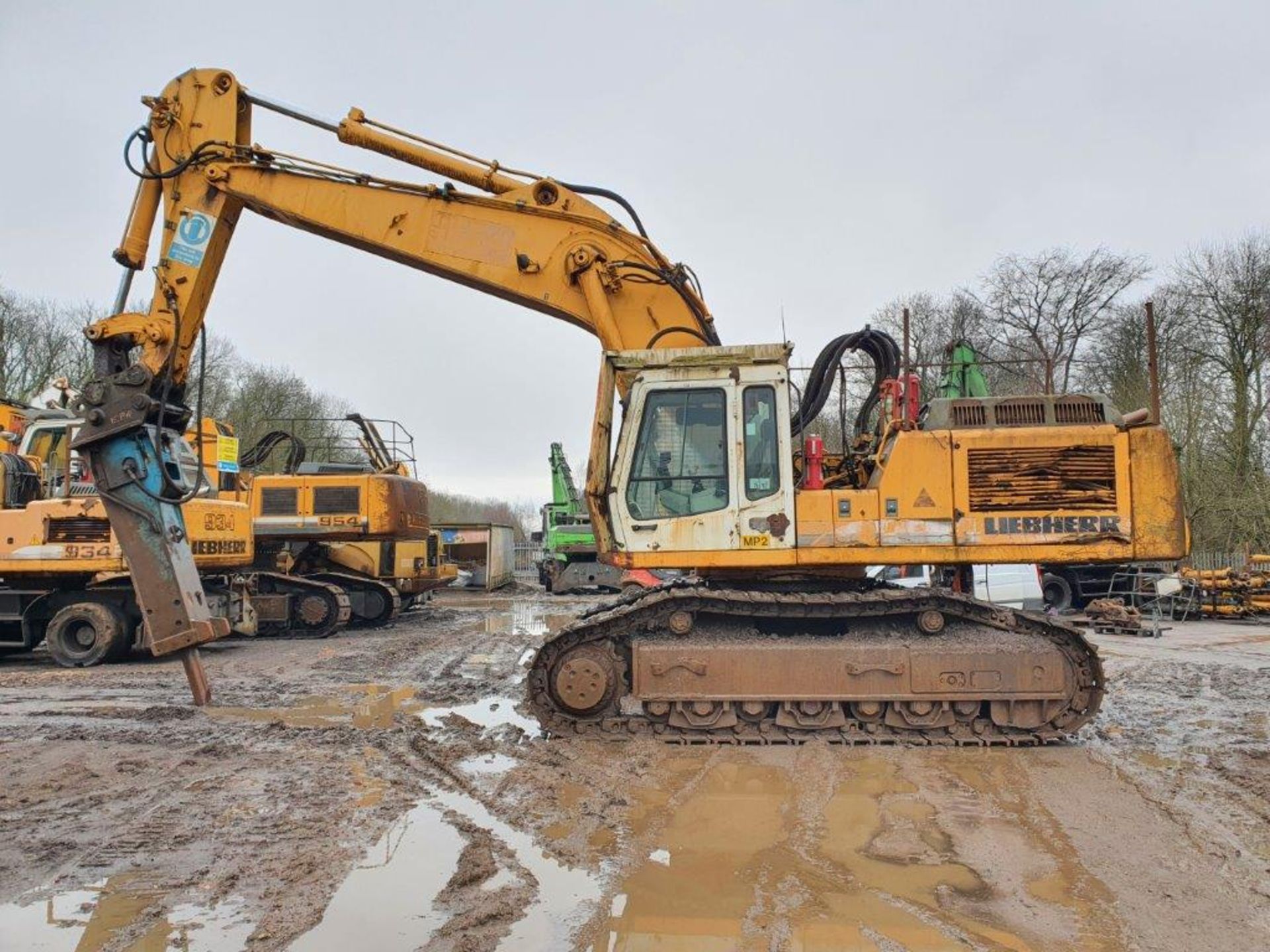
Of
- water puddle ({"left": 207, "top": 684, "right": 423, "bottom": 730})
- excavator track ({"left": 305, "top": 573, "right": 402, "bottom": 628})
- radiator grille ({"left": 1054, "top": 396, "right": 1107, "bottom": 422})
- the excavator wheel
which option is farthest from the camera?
excavator track ({"left": 305, "top": 573, "right": 402, "bottom": 628})

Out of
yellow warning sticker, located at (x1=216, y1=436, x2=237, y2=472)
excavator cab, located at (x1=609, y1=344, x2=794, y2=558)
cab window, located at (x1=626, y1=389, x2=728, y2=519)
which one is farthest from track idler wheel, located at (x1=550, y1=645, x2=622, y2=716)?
yellow warning sticker, located at (x1=216, y1=436, x2=237, y2=472)

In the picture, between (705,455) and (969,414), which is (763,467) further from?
(969,414)

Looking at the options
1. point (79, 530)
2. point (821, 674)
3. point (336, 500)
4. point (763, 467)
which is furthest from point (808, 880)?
point (336, 500)

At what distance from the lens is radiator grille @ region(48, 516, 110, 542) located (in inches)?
452

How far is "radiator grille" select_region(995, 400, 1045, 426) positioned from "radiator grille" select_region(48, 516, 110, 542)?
10625 mm

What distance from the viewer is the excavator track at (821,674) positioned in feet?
21.5

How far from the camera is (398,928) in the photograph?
3.57 meters

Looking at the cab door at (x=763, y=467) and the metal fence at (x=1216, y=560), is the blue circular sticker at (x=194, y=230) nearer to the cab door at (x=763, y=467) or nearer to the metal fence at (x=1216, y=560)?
the cab door at (x=763, y=467)

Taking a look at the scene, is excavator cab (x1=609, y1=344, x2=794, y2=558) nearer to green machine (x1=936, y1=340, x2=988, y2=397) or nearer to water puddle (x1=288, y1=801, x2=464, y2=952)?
green machine (x1=936, y1=340, x2=988, y2=397)

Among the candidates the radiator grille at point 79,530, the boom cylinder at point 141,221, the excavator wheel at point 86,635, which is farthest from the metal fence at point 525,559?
the boom cylinder at point 141,221

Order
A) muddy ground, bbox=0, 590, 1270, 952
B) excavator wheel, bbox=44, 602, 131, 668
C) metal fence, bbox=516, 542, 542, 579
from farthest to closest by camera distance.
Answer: metal fence, bbox=516, 542, 542, 579 < excavator wheel, bbox=44, 602, 131, 668 < muddy ground, bbox=0, 590, 1270, 952

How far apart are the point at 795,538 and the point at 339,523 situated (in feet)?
37.6

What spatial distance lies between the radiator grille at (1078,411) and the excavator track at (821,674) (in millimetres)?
1537

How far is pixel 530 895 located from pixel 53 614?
10734 mm
